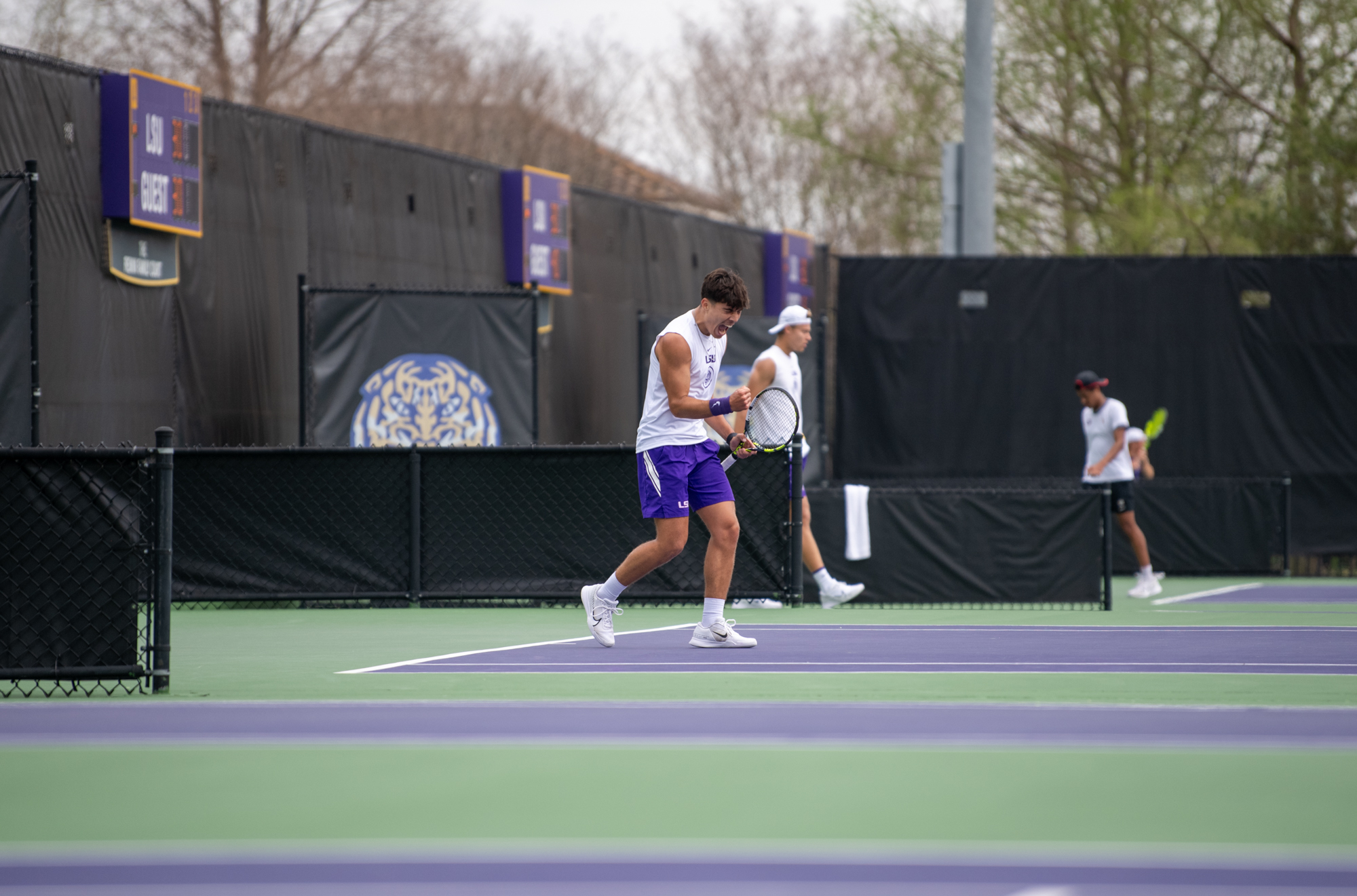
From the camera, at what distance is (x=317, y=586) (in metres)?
11.8

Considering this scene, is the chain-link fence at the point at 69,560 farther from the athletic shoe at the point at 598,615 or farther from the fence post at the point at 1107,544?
the fence post at the point at 1107,544

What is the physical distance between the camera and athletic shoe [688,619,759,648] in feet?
28.7

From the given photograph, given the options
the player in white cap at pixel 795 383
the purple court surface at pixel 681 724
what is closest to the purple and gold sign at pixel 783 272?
the player in white cap at pixel 795 383

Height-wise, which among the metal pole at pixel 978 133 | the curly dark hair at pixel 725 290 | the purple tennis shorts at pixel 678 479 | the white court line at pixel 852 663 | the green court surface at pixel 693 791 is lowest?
the white court line at pixel 852 663

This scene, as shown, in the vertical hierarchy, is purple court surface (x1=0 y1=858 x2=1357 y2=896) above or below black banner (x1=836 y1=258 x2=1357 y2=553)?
below

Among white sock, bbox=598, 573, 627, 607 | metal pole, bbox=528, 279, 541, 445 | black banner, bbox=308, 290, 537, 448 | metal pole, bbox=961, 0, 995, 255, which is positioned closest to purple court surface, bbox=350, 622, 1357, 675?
white sock, bbox=598, 573, 627, 607

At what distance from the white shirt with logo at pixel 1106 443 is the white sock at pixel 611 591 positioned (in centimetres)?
638

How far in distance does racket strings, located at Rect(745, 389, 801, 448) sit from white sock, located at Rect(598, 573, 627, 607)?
114 cm

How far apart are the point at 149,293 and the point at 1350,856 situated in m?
10.7

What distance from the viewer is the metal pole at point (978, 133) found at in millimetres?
19594

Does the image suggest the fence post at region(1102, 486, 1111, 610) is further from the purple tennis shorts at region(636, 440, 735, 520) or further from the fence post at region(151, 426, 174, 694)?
the fence post at region(151, 426, 174, 694)

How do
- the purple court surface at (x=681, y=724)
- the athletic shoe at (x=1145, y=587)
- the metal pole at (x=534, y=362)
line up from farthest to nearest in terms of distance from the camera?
the athletic shoe at (x=1145, y=587) < the metal pole at (x=534, y=362) < the purple court surface at (x=681, y=724)

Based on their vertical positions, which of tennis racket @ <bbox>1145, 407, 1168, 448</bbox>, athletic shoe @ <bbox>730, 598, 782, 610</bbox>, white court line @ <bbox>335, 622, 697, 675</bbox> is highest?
tennis racket @ <bbox>1145, 407, 1168, 448</bbox>

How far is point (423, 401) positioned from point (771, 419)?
4916mm
